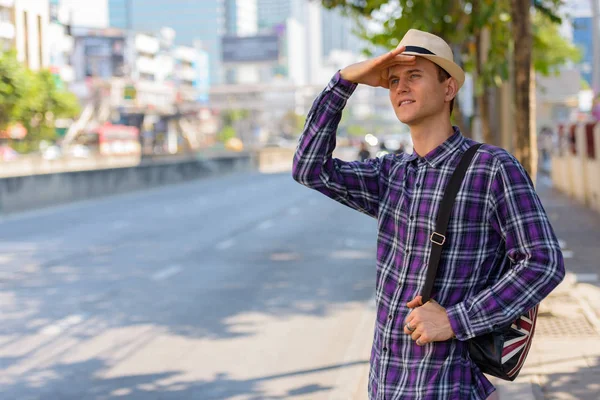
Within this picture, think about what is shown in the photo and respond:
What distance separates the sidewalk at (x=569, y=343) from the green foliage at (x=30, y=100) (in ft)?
169

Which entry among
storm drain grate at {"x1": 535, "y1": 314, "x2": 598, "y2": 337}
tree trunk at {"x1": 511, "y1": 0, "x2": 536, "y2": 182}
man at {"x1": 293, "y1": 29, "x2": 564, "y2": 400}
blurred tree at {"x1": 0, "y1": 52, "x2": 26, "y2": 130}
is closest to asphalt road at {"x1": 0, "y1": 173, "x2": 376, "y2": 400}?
storm drain grate at {"x1": 535, "y1": 314, "x2": 598, "y2": 337}

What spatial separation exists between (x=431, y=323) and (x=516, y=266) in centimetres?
28

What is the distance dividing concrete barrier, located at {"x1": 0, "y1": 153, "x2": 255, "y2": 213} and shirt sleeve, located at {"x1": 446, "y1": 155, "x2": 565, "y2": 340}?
951 inches

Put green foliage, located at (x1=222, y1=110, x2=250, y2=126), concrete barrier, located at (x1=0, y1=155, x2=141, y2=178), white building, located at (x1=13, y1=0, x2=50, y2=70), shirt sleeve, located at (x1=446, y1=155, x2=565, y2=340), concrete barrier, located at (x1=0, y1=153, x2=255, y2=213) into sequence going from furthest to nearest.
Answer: green foliage, located at (x1=222, y1=110, x2=250, y2=126) < concrete barrier, located at (x1=0, y1=155, x2=141, y2=178) < white building, located at (x1=13, y1=0, x2=50, y2=70) < concrete barrier, located at (x1=0, y1=153, x2=255, y2=213) < shirt sleeve, located at (x1=446, y1=155, x2=565, y2=340)

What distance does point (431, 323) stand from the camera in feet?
9.65

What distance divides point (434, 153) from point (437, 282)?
385 millimetres

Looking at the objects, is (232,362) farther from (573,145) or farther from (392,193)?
(573,145)

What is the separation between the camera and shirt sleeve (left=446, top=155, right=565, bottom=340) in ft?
9.50

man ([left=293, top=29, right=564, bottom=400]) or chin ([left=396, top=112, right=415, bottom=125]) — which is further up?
chin ([left=396, top=112, right=415, bottom=125])

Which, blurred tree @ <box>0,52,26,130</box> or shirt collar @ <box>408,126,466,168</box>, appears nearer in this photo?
shirt collar @ <box>408,126,466,168</box>

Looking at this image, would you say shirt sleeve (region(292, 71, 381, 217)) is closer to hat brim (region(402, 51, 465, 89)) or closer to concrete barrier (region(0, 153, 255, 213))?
hat brim (region(402, 51, 465, 89))

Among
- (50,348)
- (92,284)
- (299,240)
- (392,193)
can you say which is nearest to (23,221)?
(299,240)

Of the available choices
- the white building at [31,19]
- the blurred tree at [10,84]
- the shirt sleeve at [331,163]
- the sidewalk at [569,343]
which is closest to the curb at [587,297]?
the sidewalk at [569,343]

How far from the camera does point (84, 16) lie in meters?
158
